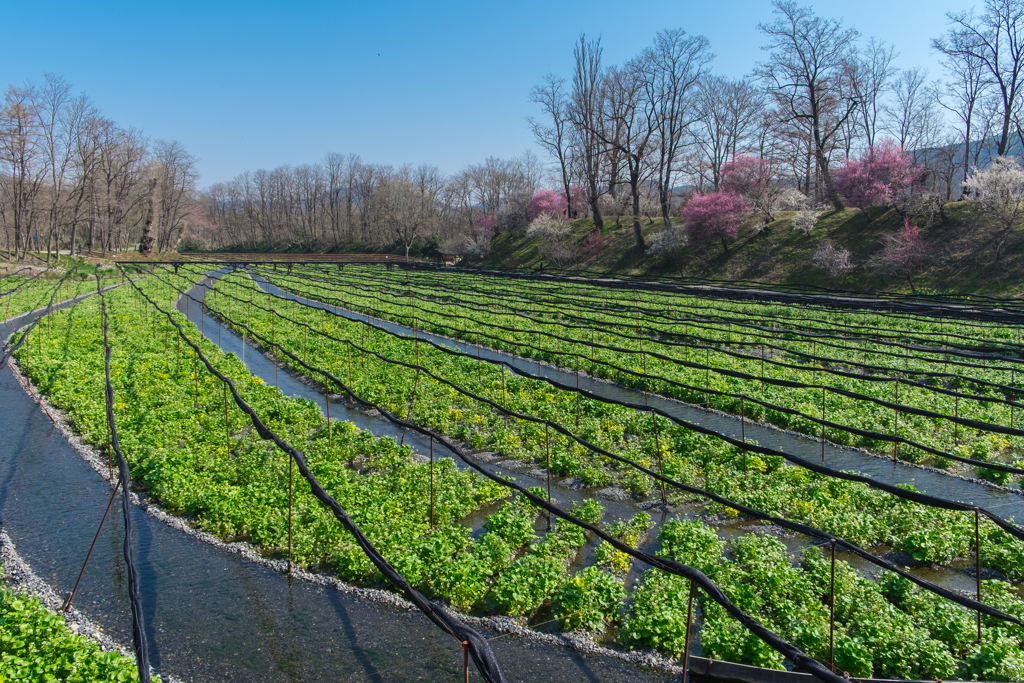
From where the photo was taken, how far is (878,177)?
165ft

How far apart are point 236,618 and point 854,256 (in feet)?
158

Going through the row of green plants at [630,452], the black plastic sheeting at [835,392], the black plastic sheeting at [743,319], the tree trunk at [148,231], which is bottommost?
the row of green plants at [630,452]

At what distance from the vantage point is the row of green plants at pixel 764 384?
15180 mm

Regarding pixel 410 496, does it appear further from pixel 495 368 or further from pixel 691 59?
pixel 691 59

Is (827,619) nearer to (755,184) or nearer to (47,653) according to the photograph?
(47,653)

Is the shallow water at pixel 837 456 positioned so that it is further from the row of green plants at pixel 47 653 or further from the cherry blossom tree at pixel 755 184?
the cherry blossom tree at pixel 755 184

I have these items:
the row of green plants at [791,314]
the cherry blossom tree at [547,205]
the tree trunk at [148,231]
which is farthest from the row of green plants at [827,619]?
the tree trunk at [148,231]

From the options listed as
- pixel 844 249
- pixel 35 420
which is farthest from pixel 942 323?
pixel 35 420

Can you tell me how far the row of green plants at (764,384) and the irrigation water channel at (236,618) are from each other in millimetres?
11027

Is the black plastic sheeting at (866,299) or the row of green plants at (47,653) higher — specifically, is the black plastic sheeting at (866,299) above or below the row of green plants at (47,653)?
above

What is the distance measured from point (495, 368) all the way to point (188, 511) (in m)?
11.6

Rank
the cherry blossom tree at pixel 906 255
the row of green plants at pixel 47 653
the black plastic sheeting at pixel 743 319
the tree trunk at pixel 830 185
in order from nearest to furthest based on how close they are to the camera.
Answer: the row of green plants at pixel 47 653
the black plastic sheeting at pixel 743 319
the cherry blossom tree at pixel 906 255
the tree trunk at pixel 830 185

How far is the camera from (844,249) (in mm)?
46188

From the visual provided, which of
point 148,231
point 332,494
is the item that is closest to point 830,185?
point 332,494
